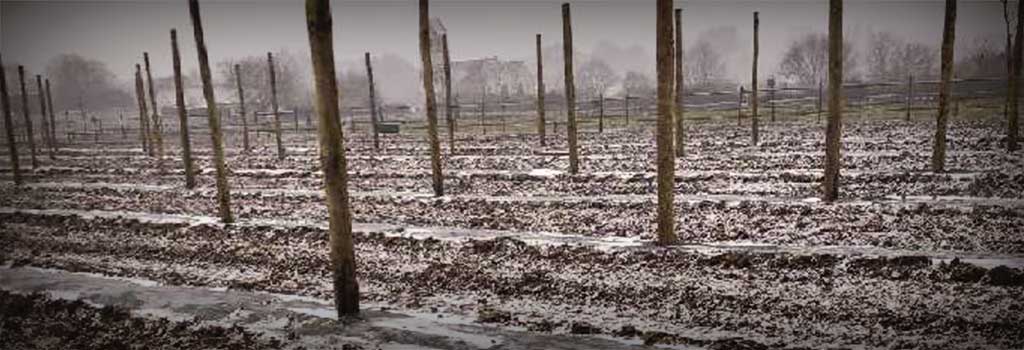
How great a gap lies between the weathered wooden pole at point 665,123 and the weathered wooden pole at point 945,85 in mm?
7907

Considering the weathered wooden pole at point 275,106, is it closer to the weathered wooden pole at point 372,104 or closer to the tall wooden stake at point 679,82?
the weathered wooden pole at point 372,104

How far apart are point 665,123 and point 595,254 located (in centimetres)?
228

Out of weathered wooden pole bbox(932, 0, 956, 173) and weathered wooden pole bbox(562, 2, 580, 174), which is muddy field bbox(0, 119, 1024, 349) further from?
weathered wooden pole bbox(562, 2, 580, 174)

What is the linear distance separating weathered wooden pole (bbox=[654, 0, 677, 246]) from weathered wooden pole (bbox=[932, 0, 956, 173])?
791 centimetres

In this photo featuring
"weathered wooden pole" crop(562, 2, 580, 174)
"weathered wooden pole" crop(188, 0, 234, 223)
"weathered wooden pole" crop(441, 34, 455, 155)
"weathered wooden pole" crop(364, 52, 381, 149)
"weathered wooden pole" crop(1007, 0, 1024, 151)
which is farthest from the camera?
"weathered wooden pole" crop(364, 52, 381, 149)

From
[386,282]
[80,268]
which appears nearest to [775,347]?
[386,282]

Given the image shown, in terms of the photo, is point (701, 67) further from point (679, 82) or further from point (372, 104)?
point (679, 82)

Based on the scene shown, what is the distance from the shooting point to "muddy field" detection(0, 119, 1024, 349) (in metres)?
6.50

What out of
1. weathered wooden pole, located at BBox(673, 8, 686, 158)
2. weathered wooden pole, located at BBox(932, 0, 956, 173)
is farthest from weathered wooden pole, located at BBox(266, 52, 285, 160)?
weathered wooden pole, located at BBox(932, 0, 956, 173)

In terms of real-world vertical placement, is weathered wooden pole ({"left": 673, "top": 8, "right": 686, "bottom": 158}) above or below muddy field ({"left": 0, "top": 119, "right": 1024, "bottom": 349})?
above

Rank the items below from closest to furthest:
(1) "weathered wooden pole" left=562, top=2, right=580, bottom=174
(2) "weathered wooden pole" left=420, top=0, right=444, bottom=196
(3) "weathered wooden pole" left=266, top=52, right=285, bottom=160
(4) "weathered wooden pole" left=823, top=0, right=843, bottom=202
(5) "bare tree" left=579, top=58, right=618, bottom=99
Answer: (4) "weathered wooden pole" left=823, top=0, right=843, bottom=202
(2) "weathered wooden pole" left=420, top=0, right=444, bottom=196
(1) "weathered wooden pole" left=562, top=2, right=580, bottom=174
(3) "weathered wooden pole" left=266, top=52, right=285, bottom=160
(5) "bare tree" left=579, top=58, right=618, bottom=99

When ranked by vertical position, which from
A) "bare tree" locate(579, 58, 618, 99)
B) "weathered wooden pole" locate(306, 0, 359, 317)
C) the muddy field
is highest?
"bare tree" locate(579, 58, 618, 99)

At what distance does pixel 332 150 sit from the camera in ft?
22.6

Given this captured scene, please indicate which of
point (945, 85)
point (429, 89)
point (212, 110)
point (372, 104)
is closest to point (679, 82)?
point (945, 85)
